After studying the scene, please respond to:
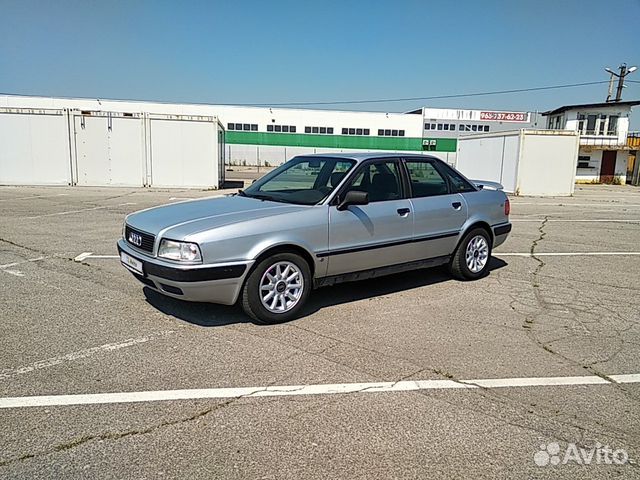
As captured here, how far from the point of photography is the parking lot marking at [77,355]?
12.2 ft

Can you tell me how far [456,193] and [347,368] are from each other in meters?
3.37

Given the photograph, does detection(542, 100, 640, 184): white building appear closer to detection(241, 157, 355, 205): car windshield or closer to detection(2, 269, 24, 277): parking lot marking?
detection(241, 157, 355, 205): car windshield

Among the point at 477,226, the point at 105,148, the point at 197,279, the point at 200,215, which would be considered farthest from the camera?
the point at 105,148

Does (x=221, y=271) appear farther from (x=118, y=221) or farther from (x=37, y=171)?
(x=37, y=171)

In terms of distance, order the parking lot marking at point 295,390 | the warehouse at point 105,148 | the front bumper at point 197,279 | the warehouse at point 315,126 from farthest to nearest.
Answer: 1. the warehouse at point 315,126
2. the warehouse at point 105,148
3. the front bumper at point 197,279
4. the parking lot marking at point 295,390

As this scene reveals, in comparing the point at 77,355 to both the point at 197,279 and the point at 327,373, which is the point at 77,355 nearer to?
the point at 197,279

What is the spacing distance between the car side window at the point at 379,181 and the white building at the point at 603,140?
34631 mm

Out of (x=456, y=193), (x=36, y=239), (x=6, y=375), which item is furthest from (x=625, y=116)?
(x=6, y=375)

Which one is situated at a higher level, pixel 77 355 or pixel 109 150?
pixel 109 150

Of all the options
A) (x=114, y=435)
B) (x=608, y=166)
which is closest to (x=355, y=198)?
(x=114, y=435)

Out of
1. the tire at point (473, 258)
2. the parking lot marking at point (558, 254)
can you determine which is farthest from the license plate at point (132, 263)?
the parking lot marking at point (558, 254)

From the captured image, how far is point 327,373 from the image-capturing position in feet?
12.6

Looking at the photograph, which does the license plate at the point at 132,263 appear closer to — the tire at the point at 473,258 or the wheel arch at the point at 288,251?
the wheel arch at the point at 288,251

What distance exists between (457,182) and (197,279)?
378 cm
